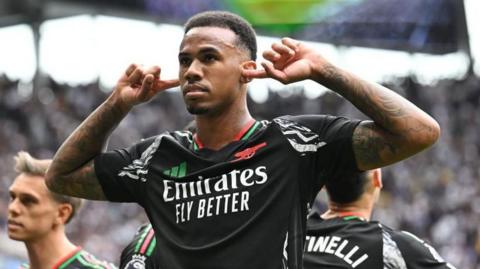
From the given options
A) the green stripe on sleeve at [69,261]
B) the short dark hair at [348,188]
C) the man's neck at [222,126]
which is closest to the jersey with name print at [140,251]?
the green stripe on sleeve at [69,261]

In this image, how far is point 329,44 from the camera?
2922 centimetres

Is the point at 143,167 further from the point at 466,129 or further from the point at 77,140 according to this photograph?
the point at 466,129

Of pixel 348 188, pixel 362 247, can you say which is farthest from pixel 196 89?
pixel 348 188

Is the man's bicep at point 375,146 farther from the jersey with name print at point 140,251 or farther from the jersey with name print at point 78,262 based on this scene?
the jersey with name print at point 78,262

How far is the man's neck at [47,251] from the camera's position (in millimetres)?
6172

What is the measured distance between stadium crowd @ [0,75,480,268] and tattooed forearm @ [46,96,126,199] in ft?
45.0

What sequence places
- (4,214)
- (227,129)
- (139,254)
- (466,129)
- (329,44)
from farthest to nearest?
(329,44)
(466,129)
(4,214)
(139,254)
(227,129)

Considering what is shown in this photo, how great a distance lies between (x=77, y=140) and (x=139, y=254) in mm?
1106

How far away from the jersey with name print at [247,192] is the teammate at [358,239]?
2.87ft

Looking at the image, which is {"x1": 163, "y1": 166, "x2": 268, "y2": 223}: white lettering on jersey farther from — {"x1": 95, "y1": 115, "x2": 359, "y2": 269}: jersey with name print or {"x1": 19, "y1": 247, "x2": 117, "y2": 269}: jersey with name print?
{"x1": 19, "y1": 247, "x2": 117, "y2": 269}: jersey with name print

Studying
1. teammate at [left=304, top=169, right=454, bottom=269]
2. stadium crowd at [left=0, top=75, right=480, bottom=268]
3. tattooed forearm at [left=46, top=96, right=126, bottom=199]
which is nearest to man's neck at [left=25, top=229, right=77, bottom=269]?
teammate at [left=304, top=169, right=454, bottom=269]

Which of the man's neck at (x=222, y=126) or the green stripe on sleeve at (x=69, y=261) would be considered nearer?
the man's neck at (x=222, y=126)

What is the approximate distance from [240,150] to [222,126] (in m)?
0.13

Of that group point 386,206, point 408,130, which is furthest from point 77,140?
point 386,206
